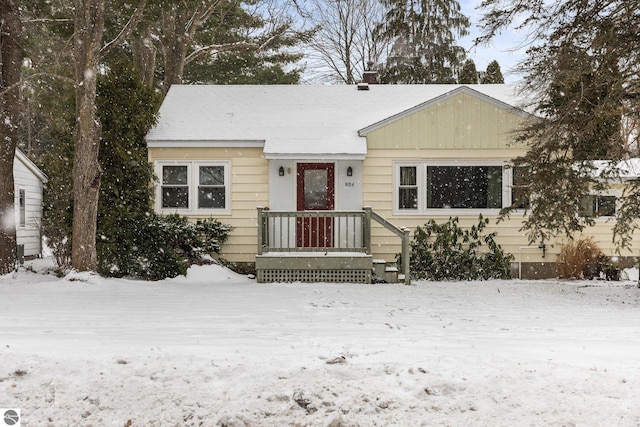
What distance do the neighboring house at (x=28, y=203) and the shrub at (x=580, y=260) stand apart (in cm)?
1538

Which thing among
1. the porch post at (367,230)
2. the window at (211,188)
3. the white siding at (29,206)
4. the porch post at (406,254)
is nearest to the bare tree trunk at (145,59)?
the white siding at (29,206)

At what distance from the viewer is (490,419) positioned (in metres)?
4.11

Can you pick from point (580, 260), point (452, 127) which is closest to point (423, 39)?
point (452, 127)

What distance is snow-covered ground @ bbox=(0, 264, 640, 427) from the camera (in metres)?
4.21

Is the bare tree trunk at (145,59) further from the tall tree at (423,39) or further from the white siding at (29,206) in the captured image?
the tall tree at (423,39)

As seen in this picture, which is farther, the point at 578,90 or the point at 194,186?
the point at 194,186

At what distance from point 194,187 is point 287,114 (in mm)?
3078

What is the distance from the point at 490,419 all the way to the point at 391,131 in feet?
32.2

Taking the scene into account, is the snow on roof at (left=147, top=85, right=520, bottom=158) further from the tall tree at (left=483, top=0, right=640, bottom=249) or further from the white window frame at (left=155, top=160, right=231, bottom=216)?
the tall tree at (left=483, top=0, right=640, bottom=249)

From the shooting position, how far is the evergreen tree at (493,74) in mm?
24188

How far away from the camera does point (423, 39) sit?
26.0 metres

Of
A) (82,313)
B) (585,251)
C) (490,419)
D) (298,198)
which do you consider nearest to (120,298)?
(82,313)

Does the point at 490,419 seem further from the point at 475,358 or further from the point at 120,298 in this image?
the point at 120,298

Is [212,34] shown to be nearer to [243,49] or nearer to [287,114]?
[243,49]
